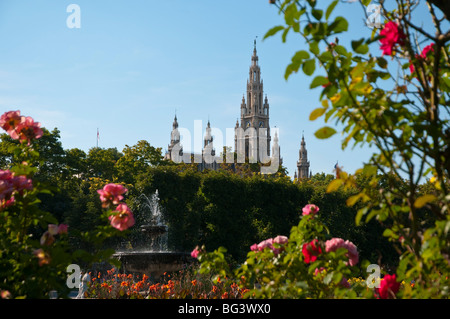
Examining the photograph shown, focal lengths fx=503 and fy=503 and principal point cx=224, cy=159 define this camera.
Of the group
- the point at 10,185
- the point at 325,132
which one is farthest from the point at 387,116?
the point at 10,185

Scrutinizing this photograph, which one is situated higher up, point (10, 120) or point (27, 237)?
point (10, 120)

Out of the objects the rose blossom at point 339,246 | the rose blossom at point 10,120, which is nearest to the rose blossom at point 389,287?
the rose blossom at point 339,246

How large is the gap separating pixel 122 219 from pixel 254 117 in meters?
117

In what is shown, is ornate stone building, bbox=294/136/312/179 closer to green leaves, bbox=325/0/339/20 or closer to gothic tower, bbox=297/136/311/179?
gothic tower, bbox=297/136/311/179

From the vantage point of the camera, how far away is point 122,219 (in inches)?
159

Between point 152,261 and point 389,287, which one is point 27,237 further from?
point 152,261

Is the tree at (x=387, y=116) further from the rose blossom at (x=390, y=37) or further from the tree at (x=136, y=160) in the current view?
the tree at (x=136, y=160)

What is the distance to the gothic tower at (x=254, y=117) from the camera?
118 meters

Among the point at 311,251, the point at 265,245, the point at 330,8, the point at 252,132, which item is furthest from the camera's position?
the point at 252,132

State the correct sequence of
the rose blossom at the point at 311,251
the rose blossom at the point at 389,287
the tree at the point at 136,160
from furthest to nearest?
the tree at the point at 136,160, the rose blossom at the point at 311,251, the rose blossom at the point at 389,287

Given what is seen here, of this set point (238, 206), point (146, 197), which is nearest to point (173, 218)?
point (146, 197)

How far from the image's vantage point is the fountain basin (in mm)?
16766

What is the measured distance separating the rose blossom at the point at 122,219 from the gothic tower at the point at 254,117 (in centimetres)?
11110
